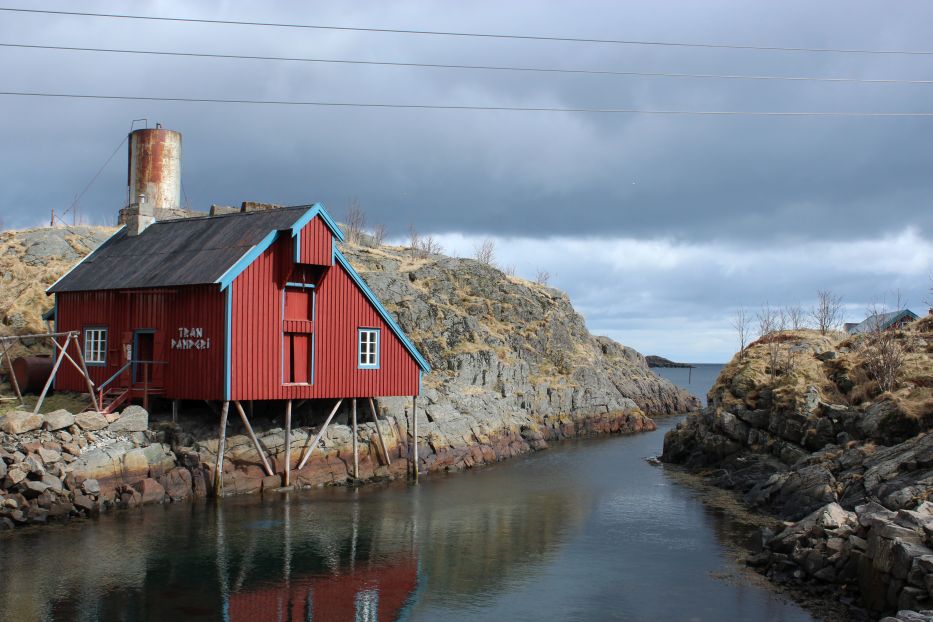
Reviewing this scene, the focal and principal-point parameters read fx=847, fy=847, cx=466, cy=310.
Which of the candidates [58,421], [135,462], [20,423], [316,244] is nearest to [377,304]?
[316,244]

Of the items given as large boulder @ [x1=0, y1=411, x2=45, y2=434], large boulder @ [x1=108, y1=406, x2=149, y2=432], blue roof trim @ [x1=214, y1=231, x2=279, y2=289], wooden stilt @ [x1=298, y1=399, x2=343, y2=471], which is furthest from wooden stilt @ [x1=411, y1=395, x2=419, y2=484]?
large boulder @ [x1=0, y1=411, x2=45, y2=434]

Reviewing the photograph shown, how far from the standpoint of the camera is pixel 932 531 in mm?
18469

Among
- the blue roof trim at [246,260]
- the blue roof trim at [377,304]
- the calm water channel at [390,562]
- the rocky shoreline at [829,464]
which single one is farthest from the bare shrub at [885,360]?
the blue roof trim at [246,260]

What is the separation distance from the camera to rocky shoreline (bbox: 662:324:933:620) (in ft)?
62.5

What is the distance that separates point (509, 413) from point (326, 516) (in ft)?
73.2

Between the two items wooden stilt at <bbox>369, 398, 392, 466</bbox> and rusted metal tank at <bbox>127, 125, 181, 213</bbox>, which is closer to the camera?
wooden stilt at <bbox>369, 398, 392, 466</bbox>

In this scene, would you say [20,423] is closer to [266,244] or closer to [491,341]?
[266,244]

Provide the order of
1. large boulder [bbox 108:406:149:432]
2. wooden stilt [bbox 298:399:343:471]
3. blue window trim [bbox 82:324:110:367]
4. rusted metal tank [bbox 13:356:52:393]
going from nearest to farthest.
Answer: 1. large boulder [bbox 108:406:149:432]
2. wooden stilt [bbox 298:399:343:471]
3. blue window trim [bbox 82:324:110:367]
4. rusted metal tank [bbox 13:356:52:393]

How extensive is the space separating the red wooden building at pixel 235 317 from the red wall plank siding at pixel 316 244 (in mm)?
46

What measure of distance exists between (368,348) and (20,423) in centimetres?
1358

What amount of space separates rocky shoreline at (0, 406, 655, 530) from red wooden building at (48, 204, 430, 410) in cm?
217

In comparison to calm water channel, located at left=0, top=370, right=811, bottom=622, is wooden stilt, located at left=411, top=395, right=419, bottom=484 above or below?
above

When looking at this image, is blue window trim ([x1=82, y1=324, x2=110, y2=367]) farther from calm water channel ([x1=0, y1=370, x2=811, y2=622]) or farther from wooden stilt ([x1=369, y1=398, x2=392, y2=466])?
wooden stilt ([x1=369, y1=398, x2=392, y2=466])

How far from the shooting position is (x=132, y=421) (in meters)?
30.6
